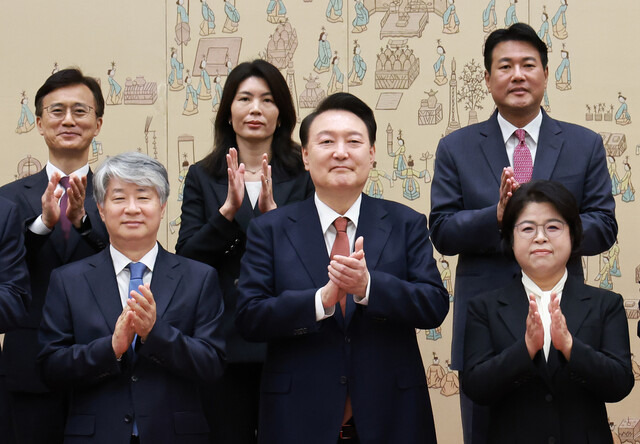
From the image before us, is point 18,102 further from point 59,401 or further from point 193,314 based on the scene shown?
point 193,314

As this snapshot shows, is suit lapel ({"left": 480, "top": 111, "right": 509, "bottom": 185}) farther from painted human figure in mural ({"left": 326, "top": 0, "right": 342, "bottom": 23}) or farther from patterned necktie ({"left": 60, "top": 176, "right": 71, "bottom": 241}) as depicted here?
painted human figure in mural ({"left": 326, "top": 0, "right": 342, "bottom": 23})

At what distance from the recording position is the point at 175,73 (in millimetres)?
5406

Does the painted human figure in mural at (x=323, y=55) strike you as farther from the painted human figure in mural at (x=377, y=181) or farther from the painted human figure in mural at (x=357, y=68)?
the painted human figure in mural at (x=377, y=181)

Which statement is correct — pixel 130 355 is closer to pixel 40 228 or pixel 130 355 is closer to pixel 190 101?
pixel 40 228

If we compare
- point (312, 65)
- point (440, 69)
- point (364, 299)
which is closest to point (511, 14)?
point (440, 69)

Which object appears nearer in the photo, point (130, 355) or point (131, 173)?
point (130, 355)

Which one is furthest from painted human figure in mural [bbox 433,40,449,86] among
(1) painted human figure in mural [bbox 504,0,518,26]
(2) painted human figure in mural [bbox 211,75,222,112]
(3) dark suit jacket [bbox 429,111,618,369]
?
(3) dark suit jacket [bbox 429,111,618,369]

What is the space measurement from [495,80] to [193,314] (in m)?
1.50

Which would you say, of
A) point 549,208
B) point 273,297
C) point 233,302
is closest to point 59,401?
point 233,302

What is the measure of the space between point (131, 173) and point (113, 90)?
2459mm

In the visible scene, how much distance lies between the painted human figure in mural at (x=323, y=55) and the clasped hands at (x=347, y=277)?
8.80 ft

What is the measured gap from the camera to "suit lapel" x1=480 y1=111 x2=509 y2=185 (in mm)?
3527

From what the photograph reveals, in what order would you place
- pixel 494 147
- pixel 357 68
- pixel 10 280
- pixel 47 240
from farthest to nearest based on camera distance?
pixel 357 68 < pixel 494 147 < pixel 47 240 < pixel 10 280

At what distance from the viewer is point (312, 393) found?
290 centimetres
